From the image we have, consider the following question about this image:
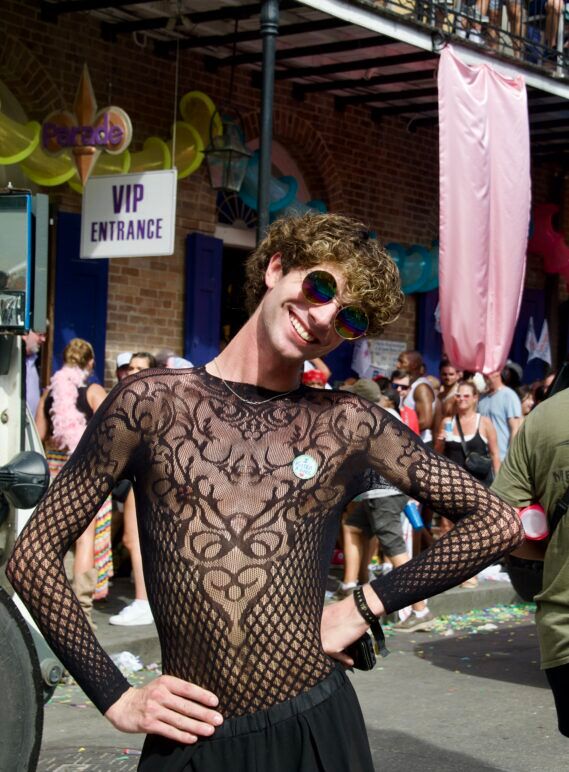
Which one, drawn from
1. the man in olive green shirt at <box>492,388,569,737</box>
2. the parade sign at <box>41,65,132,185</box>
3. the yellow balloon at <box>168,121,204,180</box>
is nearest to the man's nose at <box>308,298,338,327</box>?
the man in olive green shirt at <box>492,388,569,737</box>

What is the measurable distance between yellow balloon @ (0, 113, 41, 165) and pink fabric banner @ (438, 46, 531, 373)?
342 centimetres

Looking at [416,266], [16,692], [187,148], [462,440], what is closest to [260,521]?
[16,692]

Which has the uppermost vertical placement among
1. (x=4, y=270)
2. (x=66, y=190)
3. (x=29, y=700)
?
(x=66, y=190)

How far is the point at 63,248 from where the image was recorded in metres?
11.2

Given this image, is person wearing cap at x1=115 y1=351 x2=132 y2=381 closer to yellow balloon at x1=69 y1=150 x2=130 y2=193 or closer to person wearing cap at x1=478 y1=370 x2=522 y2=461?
yellow balloon at x1=69 y1=150 x2=130 y2=193

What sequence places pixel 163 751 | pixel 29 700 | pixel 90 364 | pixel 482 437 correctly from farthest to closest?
pixel 482 437, pixel 90 364, pixel 29 700, pixel 163 751

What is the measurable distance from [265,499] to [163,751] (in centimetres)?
48

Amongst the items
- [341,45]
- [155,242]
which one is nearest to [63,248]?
[155,242]

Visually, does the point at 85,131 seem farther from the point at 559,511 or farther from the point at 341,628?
the point at 341,628

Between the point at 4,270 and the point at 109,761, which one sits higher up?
the point at 4,270

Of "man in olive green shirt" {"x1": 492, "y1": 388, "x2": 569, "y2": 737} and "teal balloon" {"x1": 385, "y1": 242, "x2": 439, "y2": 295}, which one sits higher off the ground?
"teal balloon" {"x1": 385, "y1": 242, "x2": 439, "y2": 295}

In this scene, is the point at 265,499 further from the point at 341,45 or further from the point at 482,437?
the point at 341,45

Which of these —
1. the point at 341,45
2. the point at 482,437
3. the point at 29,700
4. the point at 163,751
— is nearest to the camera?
the point at 163,751

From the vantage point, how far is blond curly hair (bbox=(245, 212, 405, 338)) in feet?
8.04
